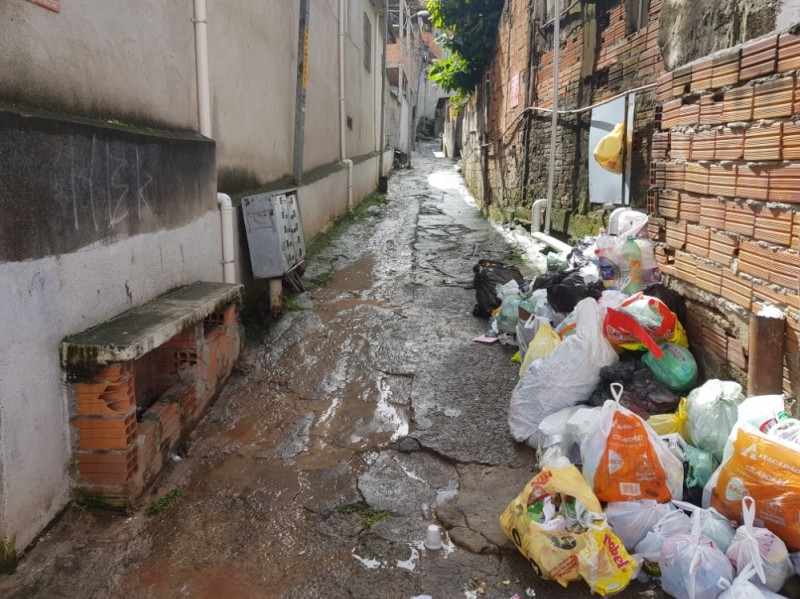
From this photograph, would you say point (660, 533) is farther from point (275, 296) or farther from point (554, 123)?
point (554, 123)

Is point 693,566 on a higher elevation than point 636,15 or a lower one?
lower

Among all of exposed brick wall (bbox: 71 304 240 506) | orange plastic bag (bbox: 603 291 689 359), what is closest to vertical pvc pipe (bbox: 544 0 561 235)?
orange plastic bag (bbox: 603 291 689 359)

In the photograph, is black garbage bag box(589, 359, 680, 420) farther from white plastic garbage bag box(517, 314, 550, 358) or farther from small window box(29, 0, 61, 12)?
small window box(29, 0, 61, 12)

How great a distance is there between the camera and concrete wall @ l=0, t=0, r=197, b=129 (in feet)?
7.91

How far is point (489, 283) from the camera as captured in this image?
19.4ft

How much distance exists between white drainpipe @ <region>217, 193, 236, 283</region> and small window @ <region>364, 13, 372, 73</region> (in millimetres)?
10304

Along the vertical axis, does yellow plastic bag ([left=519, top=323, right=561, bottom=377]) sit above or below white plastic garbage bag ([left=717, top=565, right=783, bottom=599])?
above

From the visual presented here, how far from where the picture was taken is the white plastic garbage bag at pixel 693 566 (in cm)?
221

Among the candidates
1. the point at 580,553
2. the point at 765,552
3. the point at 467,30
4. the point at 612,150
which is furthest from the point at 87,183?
the point at 467,30

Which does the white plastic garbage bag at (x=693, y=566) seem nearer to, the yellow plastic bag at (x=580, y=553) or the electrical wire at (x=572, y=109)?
the yellow plastic bag at (x=580, y=553)

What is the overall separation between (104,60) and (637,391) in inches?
132

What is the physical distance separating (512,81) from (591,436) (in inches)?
348

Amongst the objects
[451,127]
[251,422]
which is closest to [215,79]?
[251,422]

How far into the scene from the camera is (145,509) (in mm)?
2832
